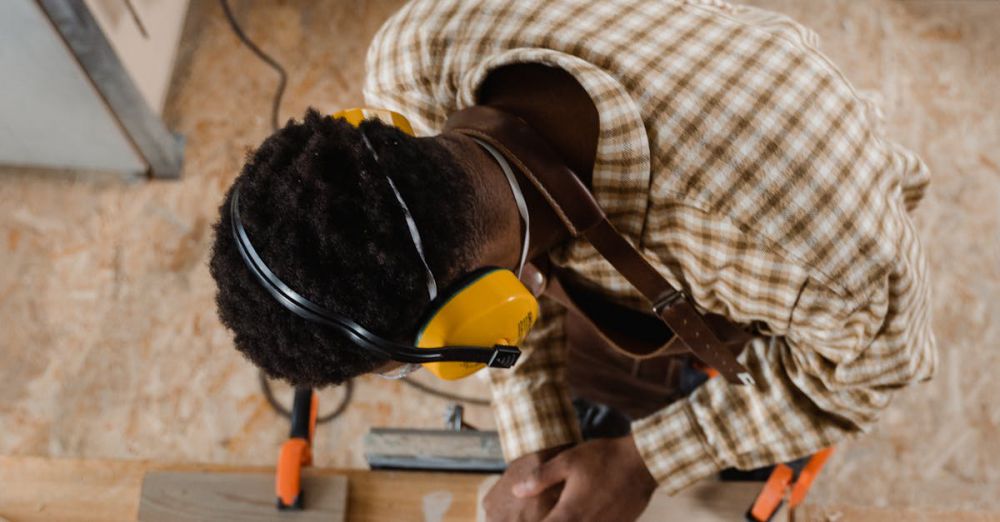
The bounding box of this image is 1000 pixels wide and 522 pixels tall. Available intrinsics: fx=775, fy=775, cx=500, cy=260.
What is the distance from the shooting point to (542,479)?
40.6 inches

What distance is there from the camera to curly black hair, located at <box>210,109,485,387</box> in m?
0.65

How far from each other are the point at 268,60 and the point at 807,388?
5.59 ft

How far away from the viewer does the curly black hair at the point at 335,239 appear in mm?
649

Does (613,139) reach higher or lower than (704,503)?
higher

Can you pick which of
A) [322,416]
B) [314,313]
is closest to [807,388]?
[314,313]

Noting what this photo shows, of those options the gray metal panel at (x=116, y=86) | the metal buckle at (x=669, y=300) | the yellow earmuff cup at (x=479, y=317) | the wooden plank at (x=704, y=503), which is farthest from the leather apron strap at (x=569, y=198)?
the gray metal panel at (x=116, y=86)

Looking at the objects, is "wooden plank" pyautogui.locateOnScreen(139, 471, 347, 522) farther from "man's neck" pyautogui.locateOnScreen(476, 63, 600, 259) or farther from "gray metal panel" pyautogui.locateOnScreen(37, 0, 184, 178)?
"gray metal panel" pyautogui.locateOnScreen(37, 0, 184, 178)

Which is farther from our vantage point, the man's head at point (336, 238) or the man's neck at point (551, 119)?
the man's neck at point (551, 119)

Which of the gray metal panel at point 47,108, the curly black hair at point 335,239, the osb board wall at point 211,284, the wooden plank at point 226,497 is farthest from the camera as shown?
the osb board wall at point 211,284

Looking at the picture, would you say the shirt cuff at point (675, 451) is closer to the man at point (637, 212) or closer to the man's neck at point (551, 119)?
the man at point (637, 212)

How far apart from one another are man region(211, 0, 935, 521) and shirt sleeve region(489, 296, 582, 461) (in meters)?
0.02

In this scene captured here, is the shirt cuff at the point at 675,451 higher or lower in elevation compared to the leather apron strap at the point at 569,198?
lower

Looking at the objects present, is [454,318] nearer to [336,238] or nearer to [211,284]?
[336,238]

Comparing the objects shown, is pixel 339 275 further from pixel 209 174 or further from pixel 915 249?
pixel 209 174
